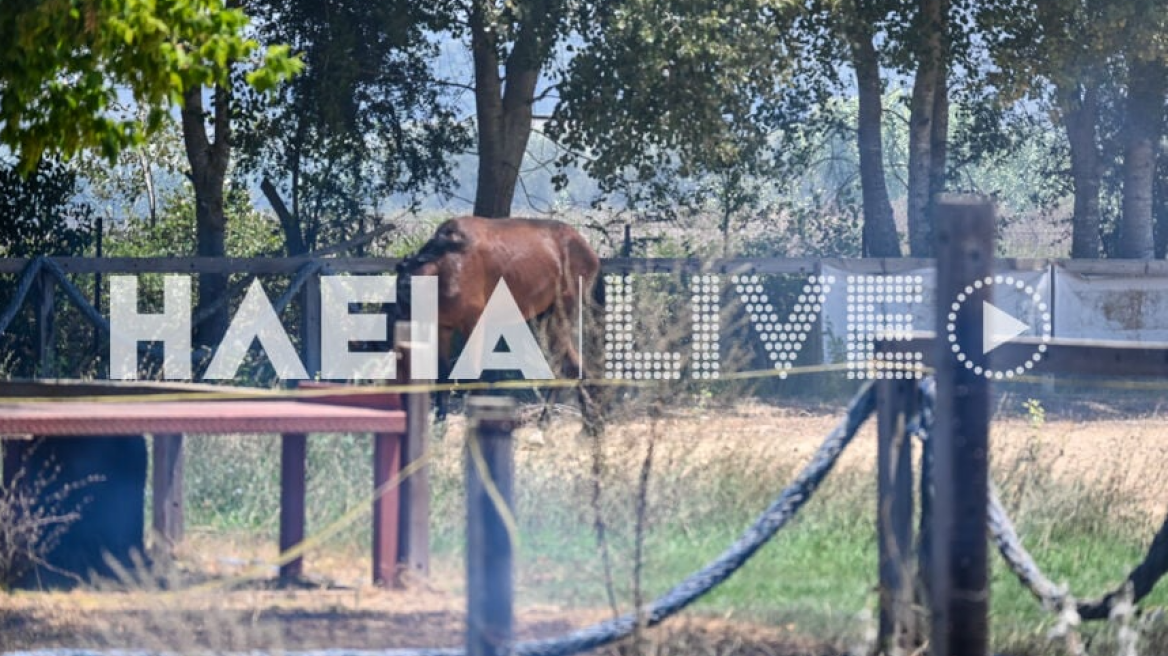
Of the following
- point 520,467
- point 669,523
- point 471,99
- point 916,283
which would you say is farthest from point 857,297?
point 669,523

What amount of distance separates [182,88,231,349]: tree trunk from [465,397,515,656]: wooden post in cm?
A: 1414

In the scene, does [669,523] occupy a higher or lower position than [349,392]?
lower

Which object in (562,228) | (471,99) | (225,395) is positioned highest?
(471,99)

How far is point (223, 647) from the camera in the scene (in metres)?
6.25

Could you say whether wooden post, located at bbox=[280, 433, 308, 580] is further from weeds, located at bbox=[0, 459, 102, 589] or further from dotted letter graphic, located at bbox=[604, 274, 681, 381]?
dotted letter graphic, located at bbox=[604, 274, 681, 381]

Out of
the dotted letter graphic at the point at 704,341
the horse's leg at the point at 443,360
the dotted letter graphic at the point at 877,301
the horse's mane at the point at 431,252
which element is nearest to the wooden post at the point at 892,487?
the dotted letter graphic at the point at 704,341

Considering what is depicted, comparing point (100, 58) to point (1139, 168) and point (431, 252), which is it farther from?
point (1139, 168)

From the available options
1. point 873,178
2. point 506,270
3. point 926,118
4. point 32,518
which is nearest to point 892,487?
point 32,518

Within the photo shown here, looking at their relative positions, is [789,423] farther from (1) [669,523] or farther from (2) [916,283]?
(1) [669,523]

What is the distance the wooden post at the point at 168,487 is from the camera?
27.3 ft

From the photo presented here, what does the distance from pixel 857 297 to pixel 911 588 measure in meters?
13.9

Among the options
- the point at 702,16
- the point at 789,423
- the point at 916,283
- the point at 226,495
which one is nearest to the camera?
the point at 226,495

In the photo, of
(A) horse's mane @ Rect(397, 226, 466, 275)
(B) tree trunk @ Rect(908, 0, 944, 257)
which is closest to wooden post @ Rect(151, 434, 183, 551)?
(A) horse's mane @ Rect(397, 226, 466, 275)

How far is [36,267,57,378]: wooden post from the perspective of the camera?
56.6 feet
